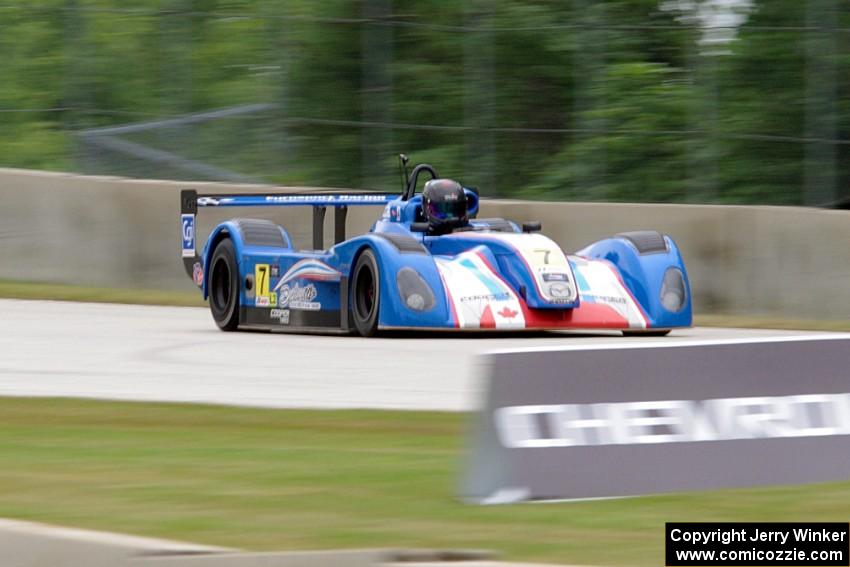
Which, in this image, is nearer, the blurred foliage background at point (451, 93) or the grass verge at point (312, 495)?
the grass verge at point (312, 495)

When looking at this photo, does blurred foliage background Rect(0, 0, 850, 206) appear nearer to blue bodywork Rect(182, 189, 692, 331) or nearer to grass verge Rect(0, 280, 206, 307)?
grass verge Rect(0, 280, 206, 307)

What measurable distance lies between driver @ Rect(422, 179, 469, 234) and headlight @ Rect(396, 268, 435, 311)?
1.11m

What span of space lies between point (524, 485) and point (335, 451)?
1748 millimetres

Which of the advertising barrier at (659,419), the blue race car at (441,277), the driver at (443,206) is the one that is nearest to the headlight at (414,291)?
the blue race car at (441,277)

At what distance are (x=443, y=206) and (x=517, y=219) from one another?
3908 mm

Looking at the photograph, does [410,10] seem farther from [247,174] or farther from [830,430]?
[830,430]

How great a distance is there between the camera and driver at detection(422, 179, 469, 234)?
A: 48.5ft

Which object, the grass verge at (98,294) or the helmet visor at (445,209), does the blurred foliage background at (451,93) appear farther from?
the helmet visor at (445,209)

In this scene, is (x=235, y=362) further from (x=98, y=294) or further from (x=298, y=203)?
(x=98, y=294)

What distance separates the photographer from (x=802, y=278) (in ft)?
55.0

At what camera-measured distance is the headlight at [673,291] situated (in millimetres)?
14402

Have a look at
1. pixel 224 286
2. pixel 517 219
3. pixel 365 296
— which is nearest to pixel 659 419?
pixel 365 296

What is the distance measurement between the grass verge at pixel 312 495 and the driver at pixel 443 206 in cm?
606

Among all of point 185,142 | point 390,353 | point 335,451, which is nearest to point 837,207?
point 390,353
